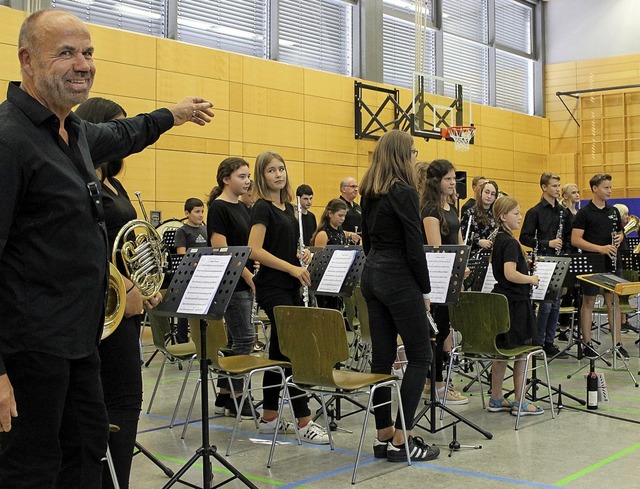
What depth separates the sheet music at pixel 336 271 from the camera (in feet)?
18.4

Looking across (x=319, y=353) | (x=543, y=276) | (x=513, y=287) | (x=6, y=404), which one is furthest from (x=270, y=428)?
(x=6, y=404)

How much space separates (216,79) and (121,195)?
9231 millimetres

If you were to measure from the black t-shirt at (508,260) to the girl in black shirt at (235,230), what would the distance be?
1.81m

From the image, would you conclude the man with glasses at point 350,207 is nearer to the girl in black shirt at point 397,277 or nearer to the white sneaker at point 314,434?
the white sneaker at point 314,434

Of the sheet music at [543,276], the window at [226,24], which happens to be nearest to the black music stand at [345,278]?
the sheet music at [543,276]

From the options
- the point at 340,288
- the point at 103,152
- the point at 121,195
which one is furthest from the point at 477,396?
the point at 103,152

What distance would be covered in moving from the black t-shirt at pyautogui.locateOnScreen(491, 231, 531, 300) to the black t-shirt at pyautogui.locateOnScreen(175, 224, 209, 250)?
12.8 feet

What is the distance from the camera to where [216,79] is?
12070mm

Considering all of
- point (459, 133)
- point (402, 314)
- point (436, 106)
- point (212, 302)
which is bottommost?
point (402, 314)

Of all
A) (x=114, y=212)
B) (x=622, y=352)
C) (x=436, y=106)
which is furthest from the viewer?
(x=436, y=106)

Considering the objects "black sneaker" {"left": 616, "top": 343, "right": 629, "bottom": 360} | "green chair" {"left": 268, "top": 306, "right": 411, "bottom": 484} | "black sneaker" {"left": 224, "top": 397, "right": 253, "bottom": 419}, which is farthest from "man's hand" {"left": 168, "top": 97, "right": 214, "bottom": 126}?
"black sneaker" {"left": 616, "top": 343, "right": 629, "bottom": 360}

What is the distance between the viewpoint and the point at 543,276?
255 inches

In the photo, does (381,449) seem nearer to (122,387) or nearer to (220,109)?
Answer: (122,387)

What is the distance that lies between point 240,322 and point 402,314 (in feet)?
5.01
